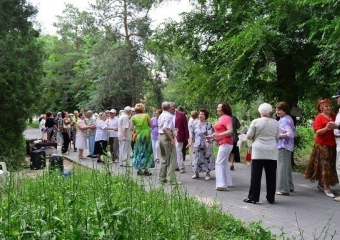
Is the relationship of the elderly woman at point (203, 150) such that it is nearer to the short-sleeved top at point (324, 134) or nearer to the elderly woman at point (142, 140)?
the elderly woman at point (142, 140)

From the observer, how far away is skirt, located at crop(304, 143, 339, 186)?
25.3ft

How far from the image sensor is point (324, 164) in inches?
304

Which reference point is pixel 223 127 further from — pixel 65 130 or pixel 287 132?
pixel 65 130

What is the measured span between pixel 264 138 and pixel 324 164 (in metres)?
1.69

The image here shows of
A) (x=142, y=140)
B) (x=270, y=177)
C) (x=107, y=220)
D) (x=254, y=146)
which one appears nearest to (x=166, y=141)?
(x=142, y=140)

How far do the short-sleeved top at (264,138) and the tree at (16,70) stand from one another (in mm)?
7411

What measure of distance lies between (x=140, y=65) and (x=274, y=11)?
23906 mm

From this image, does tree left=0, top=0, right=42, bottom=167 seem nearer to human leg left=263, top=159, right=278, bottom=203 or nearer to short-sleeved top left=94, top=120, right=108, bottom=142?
short-sleeved top left=94, top=120, right=108, bottom=142

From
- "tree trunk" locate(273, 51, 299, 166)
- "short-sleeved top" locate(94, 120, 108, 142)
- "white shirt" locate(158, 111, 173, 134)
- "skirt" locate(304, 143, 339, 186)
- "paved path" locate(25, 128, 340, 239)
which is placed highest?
"tree trunk" locate(273, 51, 299, 166)

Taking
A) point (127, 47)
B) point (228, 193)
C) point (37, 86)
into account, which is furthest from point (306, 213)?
point (127, 47)

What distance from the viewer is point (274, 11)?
30.7 ft

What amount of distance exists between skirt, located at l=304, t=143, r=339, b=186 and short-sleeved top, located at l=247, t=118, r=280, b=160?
135 cm

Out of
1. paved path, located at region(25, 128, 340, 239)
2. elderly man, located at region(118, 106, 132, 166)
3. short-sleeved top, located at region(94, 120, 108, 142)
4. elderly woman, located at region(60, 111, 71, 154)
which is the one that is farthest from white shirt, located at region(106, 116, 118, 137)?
paved path, located at region(25, 128, 340, 239)

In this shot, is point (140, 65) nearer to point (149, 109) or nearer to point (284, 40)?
point (149, 109)
